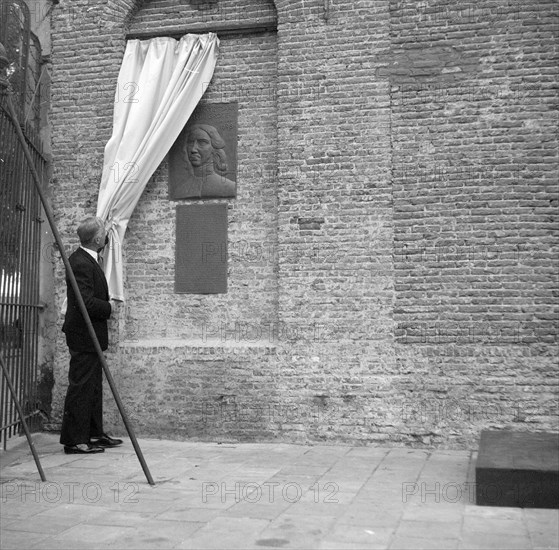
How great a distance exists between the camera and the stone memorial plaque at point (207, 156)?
8.05 metres

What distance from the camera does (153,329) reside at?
808 cm

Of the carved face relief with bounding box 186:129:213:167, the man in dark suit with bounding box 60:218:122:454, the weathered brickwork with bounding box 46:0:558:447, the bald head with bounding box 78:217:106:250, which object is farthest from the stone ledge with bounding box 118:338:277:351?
the carved face relief with bounding box 186:129:213:167

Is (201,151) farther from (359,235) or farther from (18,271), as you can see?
(18,271)

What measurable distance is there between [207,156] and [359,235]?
183 centimetres

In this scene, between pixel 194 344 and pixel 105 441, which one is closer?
pixel 105 441

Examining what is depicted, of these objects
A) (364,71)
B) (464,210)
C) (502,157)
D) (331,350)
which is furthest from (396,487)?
(364,71)

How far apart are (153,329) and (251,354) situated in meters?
1.14

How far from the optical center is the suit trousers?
22.3 feet

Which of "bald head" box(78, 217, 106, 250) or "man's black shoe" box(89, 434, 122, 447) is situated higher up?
"bald head" box(78, 217, 106, 250)

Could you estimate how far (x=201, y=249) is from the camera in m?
8.03

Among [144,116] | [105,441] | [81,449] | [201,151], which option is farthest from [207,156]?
[81,449]

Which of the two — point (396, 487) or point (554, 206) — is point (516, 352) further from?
point (396, 487)

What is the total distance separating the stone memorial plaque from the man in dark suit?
132 cm

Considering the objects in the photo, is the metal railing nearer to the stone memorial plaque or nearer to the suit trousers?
the suit trousers
